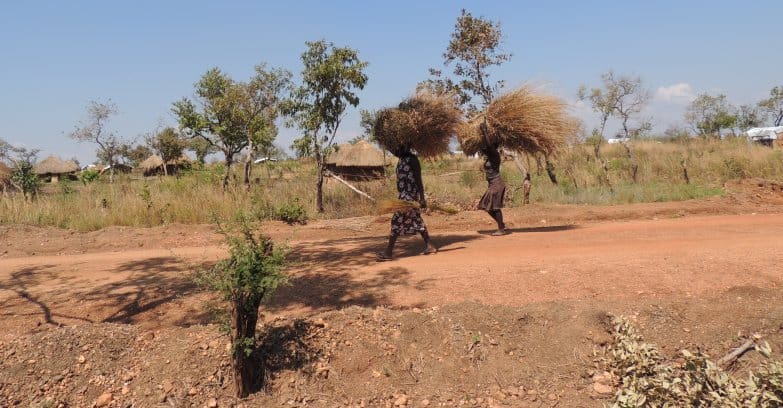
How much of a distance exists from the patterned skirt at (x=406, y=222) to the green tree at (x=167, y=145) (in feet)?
71.6

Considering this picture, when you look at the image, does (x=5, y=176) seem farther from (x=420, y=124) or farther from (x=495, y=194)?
(x=495, y=194)

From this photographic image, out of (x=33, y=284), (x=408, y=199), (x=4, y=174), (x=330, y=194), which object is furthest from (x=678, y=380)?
(x=4, y=174)

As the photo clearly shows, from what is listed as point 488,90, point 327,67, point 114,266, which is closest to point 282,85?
point 327,67

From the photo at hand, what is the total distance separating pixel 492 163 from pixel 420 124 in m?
1.36

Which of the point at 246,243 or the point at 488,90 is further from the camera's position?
→ the point at 488,90

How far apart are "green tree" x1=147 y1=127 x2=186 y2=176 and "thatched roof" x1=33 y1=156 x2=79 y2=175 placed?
17.1 ft

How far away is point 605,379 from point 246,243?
8.21 ft

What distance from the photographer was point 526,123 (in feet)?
21.9

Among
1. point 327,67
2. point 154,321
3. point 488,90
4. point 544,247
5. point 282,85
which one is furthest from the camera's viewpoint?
point 282,85

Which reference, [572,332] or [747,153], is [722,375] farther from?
[747,153]

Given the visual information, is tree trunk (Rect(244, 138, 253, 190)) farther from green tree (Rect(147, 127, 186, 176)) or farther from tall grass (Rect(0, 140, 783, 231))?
green tree (Rect(147, 127, 186, 176))

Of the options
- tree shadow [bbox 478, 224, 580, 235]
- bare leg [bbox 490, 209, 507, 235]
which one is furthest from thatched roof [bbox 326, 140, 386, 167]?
bare leg [bbox 490, 209, 507, 235]

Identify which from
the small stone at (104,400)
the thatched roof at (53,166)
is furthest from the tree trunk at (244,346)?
the thatched roof at (53,166)

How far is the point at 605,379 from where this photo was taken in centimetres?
340
